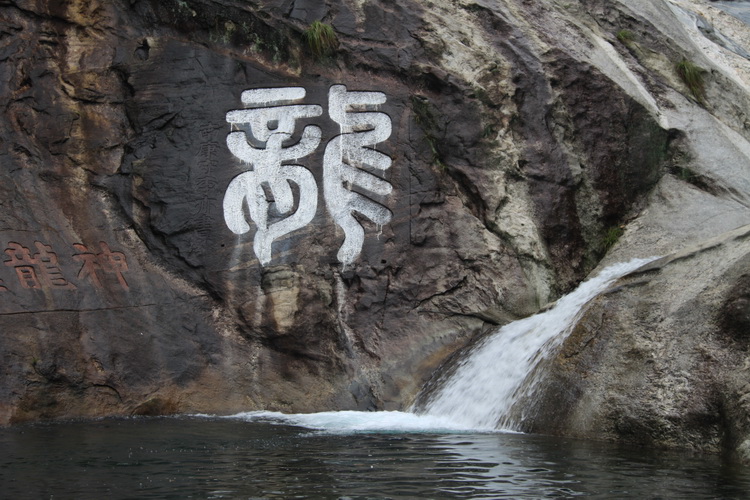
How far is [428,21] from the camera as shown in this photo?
1109cm

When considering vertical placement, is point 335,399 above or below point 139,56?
below

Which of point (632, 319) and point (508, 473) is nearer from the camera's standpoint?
point (508, 473)

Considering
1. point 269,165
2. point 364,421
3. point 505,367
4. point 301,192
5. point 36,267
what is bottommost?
point 364,421

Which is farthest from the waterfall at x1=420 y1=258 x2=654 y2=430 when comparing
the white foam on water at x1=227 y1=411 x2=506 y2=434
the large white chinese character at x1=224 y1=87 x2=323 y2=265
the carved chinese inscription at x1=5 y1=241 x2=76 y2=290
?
the carved chinese inscription at x1=5 y1=241 x2=76 y2=290

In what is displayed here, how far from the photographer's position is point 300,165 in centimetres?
1063

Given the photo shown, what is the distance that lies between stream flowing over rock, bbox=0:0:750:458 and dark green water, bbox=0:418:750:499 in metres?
1.89

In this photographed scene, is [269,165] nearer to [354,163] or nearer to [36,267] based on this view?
[354,163]

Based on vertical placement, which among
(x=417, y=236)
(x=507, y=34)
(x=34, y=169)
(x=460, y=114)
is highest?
(x=507, y=34)

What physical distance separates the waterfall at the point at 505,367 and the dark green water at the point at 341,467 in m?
0.76

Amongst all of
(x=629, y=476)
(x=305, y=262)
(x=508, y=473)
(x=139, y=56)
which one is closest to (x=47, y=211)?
(x=139, y=56)

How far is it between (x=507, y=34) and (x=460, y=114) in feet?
4.54

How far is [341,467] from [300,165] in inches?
205

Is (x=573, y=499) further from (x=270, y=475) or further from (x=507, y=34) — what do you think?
(x=507, y=34)

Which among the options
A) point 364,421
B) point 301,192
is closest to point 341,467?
point 364,421
